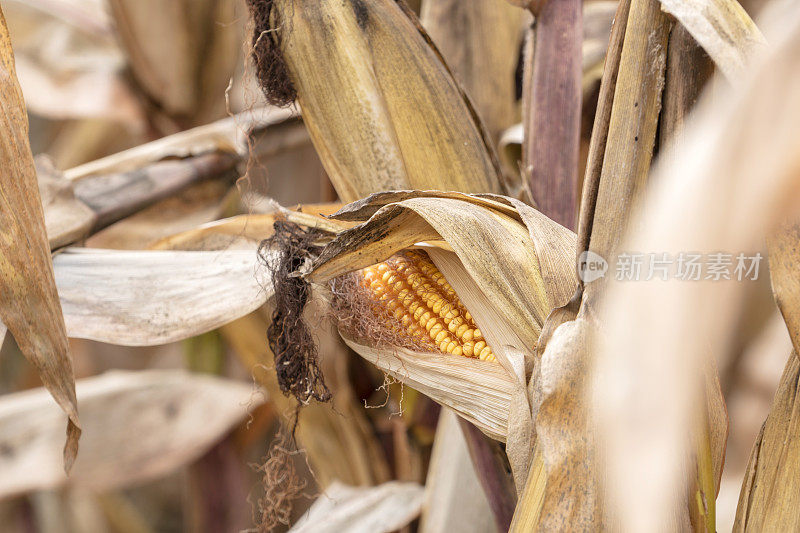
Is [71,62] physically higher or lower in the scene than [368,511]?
higher

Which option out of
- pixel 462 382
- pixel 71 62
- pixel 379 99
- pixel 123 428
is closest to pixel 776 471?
pixel 462 382

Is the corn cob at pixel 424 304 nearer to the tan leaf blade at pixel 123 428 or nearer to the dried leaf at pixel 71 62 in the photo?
the tan leaf blade at pixel 123 428

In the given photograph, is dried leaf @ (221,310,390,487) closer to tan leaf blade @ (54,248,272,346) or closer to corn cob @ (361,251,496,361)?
tan leaf blade @ (54,248,272,346)

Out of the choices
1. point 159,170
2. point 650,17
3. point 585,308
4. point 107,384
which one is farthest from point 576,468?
point 107,384

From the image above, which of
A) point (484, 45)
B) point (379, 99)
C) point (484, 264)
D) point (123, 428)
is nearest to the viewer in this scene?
point (484, 264)

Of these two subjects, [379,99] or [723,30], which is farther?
[379,99]

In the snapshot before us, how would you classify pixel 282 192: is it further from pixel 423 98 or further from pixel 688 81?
pixel 688 81

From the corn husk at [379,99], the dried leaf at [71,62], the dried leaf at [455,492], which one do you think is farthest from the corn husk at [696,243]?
→ the dried leaf at [71,62]

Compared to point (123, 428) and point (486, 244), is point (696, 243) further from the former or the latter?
point (123, 428)
